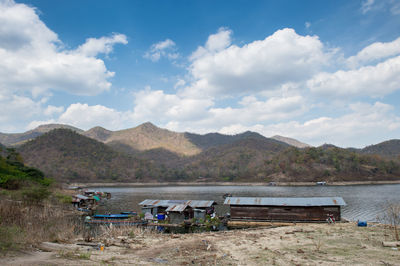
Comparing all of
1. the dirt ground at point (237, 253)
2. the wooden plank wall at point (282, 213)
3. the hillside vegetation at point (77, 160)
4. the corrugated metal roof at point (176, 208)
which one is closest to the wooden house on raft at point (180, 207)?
the corrugated metal roof at point (176, 208)

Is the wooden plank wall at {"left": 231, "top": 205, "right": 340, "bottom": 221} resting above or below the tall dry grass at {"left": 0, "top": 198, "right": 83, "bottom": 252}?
below

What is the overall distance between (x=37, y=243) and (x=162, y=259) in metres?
6.18

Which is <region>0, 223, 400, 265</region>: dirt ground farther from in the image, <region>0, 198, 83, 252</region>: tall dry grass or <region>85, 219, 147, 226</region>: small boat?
<region>85, 219, 147, 226</region>: small boat

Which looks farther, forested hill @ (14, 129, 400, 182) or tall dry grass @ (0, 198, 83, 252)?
forested hill @ (14, 129, 400, 182)

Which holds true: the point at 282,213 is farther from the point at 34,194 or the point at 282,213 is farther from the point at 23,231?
the point at 34,194

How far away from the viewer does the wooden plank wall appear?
98.9 ft

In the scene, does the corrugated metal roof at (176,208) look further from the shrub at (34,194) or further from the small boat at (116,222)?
the shrub at (34,194)

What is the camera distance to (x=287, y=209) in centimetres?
3158

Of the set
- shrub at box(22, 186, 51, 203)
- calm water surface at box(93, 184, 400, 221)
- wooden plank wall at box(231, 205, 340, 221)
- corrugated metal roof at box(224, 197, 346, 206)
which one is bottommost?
calm water surface at box(93, 184, 400, 221)

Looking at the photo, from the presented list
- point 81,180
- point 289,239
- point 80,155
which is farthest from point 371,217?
point 80,155

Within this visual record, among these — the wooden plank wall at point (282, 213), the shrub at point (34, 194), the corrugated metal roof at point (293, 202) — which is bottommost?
the wooden plank wall at point (282, 213)

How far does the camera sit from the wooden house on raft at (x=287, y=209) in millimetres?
30047

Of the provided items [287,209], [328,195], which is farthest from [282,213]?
[328,195]

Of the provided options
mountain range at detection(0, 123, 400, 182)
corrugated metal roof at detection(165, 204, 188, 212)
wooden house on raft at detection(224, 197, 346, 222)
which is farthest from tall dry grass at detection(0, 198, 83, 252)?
mountain range at detection(0, 123, 400, 182)
